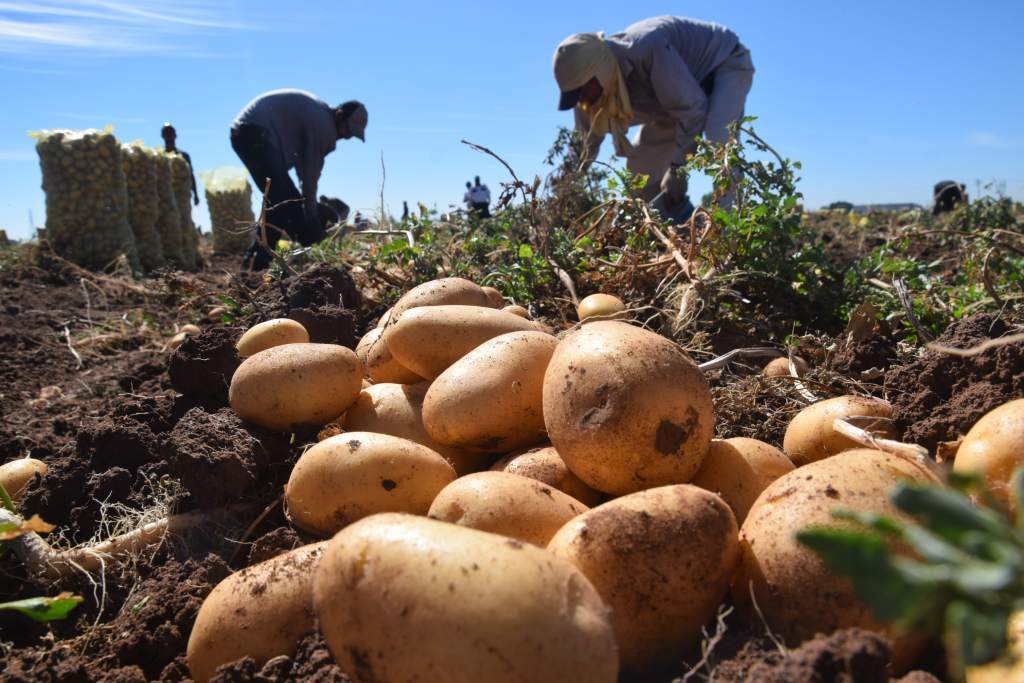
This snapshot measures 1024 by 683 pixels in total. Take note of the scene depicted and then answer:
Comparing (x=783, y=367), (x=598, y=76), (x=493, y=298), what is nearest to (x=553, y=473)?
(x=783, y=367)

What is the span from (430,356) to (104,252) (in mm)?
9893

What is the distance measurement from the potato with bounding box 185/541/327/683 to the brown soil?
1.63 m

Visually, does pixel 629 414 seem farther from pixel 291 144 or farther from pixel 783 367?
pixel 291 144

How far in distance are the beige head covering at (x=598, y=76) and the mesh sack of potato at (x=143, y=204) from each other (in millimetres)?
7956

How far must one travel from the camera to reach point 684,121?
23.3 ft

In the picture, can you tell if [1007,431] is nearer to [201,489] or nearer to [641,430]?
[641,430]

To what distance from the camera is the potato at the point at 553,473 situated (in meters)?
2.01

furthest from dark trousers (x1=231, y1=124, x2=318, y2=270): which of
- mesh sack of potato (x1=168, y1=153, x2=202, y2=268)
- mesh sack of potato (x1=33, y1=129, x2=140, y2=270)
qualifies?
mesh sack of potato (x1=168, y1=153, x2=202, y2=268)

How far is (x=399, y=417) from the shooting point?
2.52m

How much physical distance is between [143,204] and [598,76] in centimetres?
837

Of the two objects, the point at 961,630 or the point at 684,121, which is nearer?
the point at 961,630

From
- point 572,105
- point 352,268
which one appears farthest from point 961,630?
point 572,105

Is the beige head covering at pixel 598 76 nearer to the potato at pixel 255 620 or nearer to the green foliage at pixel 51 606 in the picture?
the potato at pixel 255 620

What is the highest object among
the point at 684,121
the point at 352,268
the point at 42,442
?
the point at 684,121
